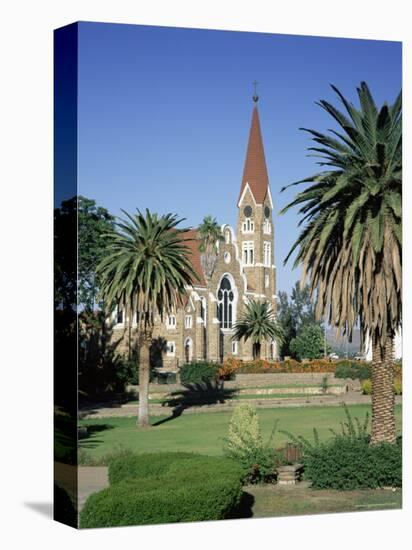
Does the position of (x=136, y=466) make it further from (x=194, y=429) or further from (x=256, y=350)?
(x=256, y=350)

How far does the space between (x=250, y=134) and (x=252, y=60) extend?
140 centimetres

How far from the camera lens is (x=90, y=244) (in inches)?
891

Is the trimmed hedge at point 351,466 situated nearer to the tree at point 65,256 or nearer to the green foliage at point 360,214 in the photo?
the green foliage at point 360,214

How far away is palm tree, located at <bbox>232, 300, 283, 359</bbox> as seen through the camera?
25.6 meters

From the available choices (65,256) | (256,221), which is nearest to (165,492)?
(65,256)

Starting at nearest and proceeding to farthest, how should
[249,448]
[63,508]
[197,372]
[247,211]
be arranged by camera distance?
[63,508], [249,448], [247,211], [197,372]

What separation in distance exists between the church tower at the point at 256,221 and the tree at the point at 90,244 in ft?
9.44

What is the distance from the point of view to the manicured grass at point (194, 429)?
22.5 metres

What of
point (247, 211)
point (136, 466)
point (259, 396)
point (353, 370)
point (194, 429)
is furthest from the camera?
point (353, 370)

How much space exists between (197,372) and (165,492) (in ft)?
14.8

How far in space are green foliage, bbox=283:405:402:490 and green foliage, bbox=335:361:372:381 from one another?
1838 millimetres

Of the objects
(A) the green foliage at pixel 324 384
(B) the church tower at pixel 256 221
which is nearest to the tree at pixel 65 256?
(B) the church tower at pixel 256 221

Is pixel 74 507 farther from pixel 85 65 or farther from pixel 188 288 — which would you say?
pixel 85 65

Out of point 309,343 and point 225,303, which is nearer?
point 309,343
